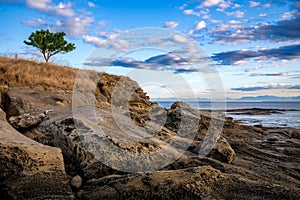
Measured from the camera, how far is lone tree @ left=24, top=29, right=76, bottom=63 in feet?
96.4

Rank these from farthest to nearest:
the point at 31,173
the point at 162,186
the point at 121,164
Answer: the point at 121,164
the point at 31,173
the point at 162,186

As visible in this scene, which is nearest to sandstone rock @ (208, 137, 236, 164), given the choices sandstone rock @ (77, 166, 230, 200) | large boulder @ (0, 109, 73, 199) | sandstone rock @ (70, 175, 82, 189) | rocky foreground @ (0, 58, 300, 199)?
rocky foreground @ (0, 58, 300, 199)

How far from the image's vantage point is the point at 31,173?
428 cm

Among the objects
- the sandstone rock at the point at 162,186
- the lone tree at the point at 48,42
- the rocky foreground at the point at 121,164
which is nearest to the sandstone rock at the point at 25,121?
the rocky foreground at the point at 121,164

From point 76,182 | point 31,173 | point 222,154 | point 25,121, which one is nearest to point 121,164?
point 76,182

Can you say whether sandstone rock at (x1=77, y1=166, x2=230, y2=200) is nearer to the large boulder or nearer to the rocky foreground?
the rocky foreground

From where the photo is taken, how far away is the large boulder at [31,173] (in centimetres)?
409

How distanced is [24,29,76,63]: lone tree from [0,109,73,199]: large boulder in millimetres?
27051

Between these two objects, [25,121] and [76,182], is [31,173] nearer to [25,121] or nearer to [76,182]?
[76,182]

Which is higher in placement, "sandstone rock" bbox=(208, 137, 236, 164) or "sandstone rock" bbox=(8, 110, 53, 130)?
"sandstone rock" bbox=(8, 110, 53, 130)

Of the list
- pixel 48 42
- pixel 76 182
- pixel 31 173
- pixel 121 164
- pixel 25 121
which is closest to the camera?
pixel 31 173

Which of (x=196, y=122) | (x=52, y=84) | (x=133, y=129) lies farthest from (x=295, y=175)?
(x=52, y=84)

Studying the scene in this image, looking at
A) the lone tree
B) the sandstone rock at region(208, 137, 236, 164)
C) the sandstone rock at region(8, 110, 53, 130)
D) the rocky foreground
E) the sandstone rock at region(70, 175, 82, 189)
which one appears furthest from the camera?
the lone tree

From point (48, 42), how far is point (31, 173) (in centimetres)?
2787
